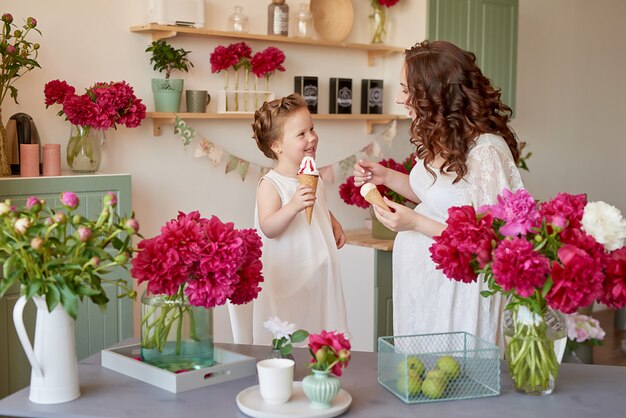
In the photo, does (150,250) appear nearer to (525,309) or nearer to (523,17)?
(525,309)

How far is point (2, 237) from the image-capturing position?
5.73ft

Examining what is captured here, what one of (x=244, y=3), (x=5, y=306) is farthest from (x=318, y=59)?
(x=5, y=306)

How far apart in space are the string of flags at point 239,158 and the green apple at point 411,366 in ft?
6.98

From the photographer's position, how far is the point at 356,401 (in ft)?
6.17

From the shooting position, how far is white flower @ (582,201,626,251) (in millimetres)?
1781

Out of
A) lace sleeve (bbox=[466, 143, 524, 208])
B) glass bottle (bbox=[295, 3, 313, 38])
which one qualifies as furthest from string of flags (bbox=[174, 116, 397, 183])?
lace sleeve (bbox=[466, 143, 524, 208])

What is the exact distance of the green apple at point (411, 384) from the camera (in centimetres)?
186

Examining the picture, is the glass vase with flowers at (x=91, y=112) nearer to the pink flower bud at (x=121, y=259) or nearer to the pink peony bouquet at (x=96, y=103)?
the pink peony bouquet at (x=96, y=103)

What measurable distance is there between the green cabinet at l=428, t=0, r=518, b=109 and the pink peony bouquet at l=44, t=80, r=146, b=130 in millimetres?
1623

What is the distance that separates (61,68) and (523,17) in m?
3.00

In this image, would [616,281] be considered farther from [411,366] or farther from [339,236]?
[339,236]

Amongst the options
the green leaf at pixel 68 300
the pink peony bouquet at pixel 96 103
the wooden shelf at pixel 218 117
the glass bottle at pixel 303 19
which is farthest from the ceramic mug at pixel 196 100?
the green leaf at pixel 68 300

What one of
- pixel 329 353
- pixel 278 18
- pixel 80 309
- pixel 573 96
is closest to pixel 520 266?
pixel 329 353

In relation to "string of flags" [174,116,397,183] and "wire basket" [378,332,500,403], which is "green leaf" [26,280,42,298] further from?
"string of flags" [174,116,397,183]
